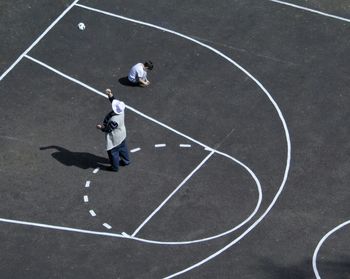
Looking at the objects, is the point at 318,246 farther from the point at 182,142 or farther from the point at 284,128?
the point at 182,142

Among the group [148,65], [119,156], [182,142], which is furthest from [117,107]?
[148,65]

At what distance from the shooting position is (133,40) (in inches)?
1223

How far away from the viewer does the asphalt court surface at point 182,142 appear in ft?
79.8

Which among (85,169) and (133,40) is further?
(133,40)

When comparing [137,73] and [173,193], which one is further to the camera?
[137,73]

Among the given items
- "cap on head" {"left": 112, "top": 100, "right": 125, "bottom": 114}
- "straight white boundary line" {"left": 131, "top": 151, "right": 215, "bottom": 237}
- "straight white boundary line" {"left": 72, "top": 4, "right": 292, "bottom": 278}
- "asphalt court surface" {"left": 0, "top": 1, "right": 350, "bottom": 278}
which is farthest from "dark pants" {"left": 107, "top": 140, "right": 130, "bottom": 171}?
"straight white boundary line" {"left": 72, "top": 4, "right": 292, "bottom": 278}

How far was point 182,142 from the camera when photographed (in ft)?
89.6

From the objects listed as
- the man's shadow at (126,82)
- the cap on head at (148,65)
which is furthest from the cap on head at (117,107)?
the man's shadow at (126,82)

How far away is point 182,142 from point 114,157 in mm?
2134

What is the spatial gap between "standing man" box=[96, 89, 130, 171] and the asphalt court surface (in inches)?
23.5

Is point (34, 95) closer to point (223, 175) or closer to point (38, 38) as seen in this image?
point (38, 38)

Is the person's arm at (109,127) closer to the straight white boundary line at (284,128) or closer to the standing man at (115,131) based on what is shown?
the standing man at (115,131)

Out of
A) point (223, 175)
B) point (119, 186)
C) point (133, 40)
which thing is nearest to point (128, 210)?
point (119, 186)

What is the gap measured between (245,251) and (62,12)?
1170 cm
